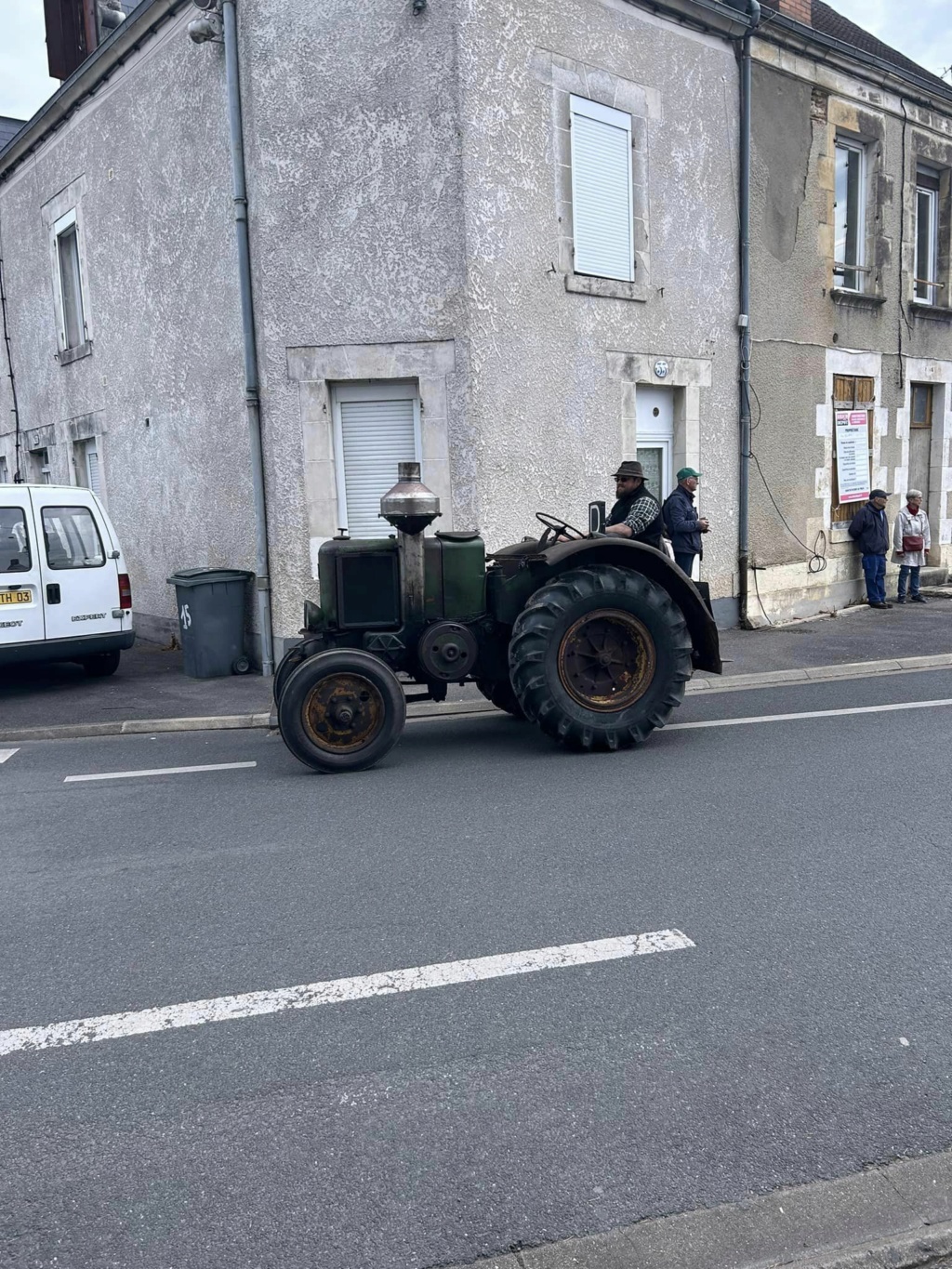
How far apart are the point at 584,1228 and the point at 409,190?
946cm

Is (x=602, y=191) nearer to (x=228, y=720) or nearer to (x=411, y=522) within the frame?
(x=411, y=522)

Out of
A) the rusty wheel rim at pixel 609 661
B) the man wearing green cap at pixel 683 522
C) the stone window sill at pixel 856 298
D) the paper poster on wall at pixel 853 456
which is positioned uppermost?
the stone window sill at pixel 856 298

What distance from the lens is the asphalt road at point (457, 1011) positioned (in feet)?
8.07

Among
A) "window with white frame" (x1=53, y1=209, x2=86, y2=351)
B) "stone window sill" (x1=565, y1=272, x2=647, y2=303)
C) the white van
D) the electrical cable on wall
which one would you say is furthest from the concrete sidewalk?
the electrical cable on wall

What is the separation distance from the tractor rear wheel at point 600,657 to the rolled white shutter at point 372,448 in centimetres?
424

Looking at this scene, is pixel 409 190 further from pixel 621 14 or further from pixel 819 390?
pixel 819 390

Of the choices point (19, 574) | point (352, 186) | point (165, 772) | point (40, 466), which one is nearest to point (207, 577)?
point (19, 574)

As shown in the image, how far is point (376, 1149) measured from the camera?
8.62 feet

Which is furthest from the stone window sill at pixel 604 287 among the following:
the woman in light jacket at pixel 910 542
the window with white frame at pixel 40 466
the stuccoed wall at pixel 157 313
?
the window with white frame at pixel 40 466

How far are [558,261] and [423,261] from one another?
1.51 metres

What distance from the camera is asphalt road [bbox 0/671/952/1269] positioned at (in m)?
2.46

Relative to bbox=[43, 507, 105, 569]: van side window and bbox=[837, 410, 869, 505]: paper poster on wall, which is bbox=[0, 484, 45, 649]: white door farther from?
bbox=[837, 410, 869, 505]: paper poster on wall

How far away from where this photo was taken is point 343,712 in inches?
247

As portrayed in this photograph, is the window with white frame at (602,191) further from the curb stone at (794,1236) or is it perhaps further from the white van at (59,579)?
the curb stone at (794,1236)
